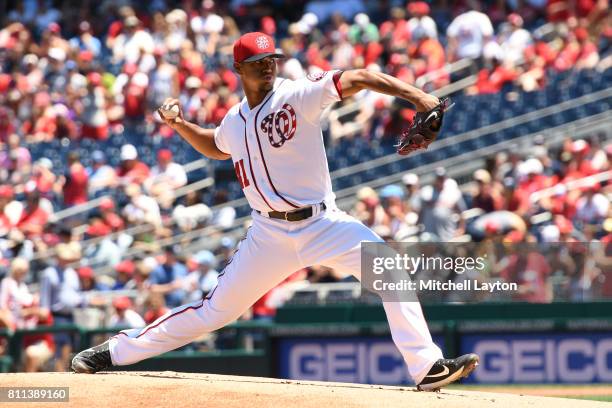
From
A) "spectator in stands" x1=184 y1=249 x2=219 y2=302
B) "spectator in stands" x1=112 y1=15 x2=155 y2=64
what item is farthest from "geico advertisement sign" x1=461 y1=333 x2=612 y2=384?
"spectator in stands" x1=112 y1=15 x2=155 y2=64

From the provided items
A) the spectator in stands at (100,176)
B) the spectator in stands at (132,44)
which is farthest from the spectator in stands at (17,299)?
the spectator in stands at (132,44)

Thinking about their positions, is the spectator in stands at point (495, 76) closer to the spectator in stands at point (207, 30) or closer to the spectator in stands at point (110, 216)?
the spectator in stands at point (207, 30)

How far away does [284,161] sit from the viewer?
250 inches

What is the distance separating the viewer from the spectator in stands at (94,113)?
16.0 meters

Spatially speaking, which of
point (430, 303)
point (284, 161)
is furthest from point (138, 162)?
point (284, 161)

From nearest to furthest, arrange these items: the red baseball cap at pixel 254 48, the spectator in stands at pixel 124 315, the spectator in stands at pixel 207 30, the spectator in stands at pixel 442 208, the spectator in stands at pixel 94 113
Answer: the red baseball cap at pixel 254 48 → the spectator in stands at pixel 124 315 → the spectator in stands at pixel 442 208 → the spectator in stands at pixel 94 113 → the spectator in stands at pixel 207 30

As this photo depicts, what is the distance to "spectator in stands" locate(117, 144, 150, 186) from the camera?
560 inches

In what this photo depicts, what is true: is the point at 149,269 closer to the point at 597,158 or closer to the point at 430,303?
the point at 430,303

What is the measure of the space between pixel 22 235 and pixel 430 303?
4912mm

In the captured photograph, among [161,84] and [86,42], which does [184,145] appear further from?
[86,42]

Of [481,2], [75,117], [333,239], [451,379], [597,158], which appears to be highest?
[481,2]

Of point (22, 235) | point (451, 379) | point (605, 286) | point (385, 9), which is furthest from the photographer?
point (385, 9)

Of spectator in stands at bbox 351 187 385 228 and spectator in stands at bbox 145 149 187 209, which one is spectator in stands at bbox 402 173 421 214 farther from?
spectator in stands at bbox 145 149 187 209

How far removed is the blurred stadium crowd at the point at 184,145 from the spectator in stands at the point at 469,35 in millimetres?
23
